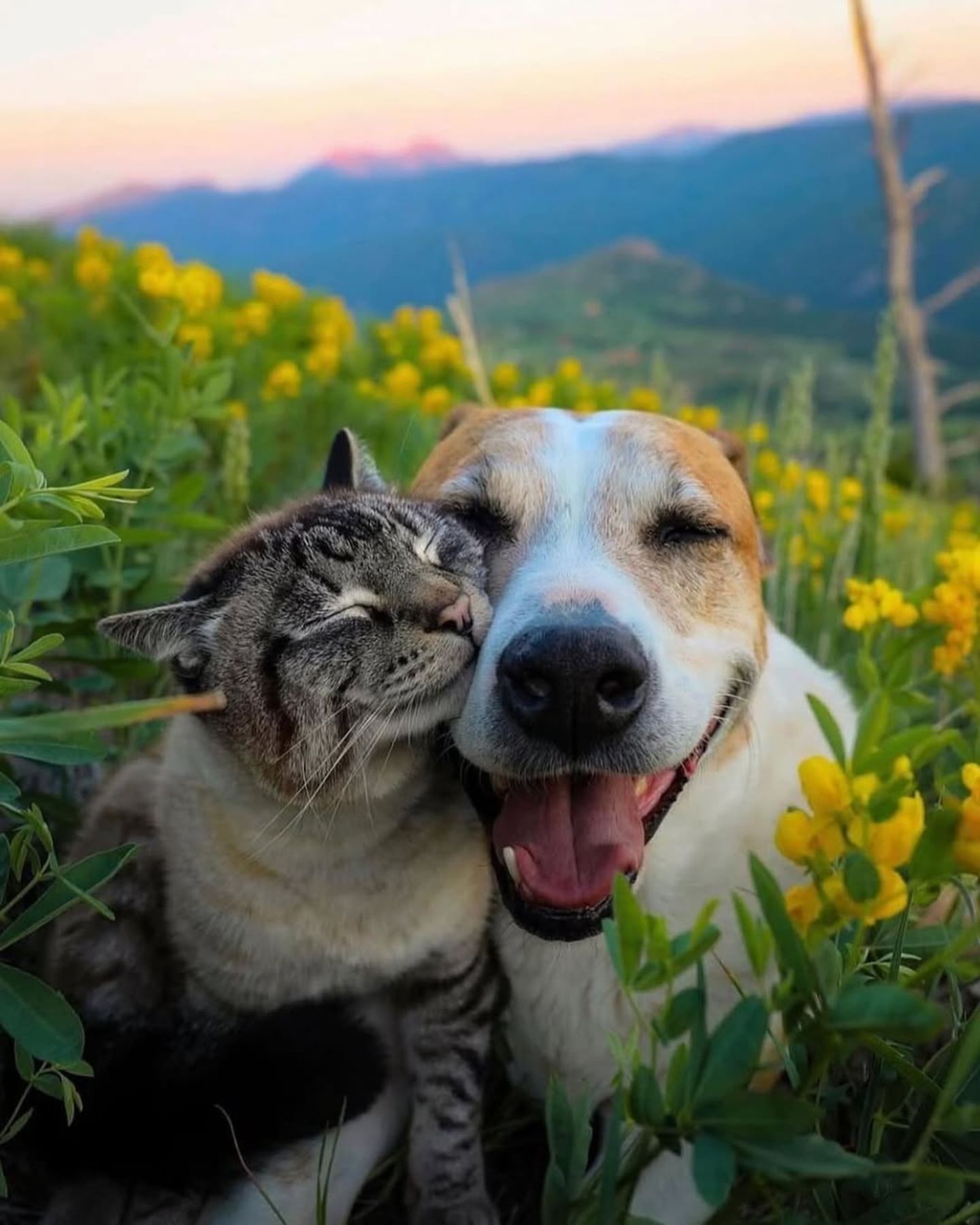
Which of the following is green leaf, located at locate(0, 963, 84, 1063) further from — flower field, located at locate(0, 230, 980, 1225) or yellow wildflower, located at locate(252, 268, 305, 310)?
yellow wildflower, located at locate(252, 268, 305, 310)

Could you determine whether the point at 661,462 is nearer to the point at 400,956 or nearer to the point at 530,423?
the point at 530,423

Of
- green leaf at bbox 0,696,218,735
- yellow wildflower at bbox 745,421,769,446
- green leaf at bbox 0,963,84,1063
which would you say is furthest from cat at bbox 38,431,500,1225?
yellow wildflower at bbox 745,421,769,446

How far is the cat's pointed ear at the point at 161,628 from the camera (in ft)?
5.92

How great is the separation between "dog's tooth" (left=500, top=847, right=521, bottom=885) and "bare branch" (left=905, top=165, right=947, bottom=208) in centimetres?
1174

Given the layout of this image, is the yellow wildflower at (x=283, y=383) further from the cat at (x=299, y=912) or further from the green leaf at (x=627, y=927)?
the green leaf at (x=627, y=927)

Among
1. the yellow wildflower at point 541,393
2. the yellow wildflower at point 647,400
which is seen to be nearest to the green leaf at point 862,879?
the yellow wildflower at point 541,393

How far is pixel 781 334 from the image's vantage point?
2145 centimetres

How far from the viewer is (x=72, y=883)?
4.94ft

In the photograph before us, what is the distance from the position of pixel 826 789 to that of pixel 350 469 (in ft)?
4.88

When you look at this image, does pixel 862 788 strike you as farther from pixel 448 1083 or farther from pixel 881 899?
pixel 448 1083

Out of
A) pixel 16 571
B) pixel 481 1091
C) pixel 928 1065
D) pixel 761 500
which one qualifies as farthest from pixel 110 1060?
pixel 761 500

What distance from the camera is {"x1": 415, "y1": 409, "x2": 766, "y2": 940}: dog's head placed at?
1722 millimetres

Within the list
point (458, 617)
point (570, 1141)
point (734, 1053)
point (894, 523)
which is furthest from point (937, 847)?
point (894, 523)

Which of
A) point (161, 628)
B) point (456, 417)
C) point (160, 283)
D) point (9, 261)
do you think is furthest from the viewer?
point (9, 261)
